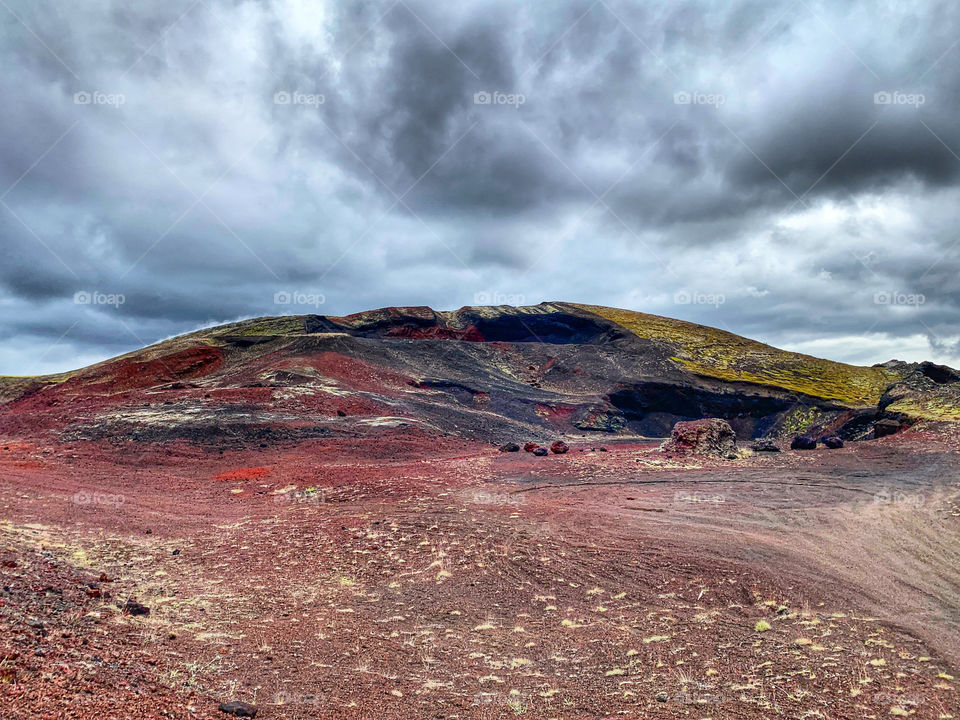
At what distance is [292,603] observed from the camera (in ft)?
27.3

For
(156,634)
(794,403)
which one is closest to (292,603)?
(156,634)

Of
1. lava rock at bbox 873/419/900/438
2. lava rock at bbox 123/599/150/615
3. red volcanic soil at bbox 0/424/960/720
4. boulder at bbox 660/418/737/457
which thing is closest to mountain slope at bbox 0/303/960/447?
lava rock at bbox 873/419/900/438

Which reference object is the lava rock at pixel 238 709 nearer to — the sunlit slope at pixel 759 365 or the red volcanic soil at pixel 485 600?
the red volcanic soil at pixel 485 600

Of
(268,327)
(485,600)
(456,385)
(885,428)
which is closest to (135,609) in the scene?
(485,600)

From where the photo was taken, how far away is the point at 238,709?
5.08 m

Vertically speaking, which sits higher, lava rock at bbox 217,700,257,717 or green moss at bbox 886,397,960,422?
green moss at bbox 886,397,960,422

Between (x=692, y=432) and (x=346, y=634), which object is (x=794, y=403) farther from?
(x=346, y=634)

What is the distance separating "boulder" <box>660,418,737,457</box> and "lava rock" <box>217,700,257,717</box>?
2137 cm

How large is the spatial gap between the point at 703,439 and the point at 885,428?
11855 millimetres

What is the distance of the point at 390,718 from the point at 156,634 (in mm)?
3465

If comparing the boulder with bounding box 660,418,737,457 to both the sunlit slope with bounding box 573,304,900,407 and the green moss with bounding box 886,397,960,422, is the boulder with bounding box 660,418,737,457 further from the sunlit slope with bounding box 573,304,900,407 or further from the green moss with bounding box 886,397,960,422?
the sunlit slope with bounding box 573,304,900,407

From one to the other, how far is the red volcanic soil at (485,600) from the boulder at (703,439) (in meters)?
6.17

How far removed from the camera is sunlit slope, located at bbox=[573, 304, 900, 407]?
171 feet

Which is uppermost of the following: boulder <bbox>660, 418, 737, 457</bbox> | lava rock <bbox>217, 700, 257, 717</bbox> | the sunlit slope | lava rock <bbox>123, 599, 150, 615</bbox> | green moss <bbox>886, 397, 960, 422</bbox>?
the sunlit slope
